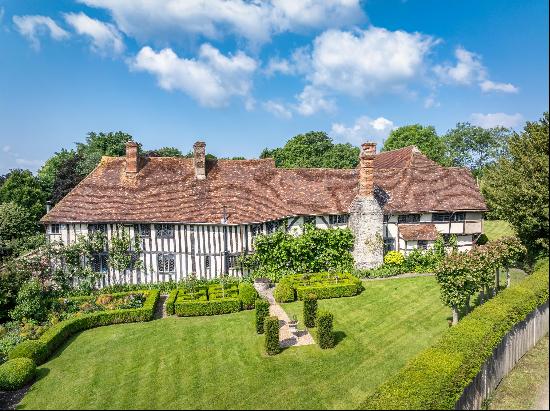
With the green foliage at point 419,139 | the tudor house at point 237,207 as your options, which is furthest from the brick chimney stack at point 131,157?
the green foliage at point 419,139

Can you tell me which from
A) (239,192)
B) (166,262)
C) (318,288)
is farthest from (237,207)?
(318,288)

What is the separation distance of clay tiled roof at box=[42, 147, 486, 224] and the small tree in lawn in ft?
39.2

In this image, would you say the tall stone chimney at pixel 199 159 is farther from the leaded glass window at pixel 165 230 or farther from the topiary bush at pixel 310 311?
the topiary bush at pixel 310 311

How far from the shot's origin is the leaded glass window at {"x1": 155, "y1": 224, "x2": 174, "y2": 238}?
2472 centimetres

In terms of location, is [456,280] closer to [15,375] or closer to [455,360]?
[455,360]

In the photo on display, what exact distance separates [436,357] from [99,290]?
67.6ft

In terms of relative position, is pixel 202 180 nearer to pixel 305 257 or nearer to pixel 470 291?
pixel 305 257

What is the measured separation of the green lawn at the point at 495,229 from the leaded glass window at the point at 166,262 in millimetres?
28335

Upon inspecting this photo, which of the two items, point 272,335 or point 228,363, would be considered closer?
point 228,363

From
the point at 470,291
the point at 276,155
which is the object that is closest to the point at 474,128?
the point at 276,155

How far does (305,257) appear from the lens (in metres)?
25.7

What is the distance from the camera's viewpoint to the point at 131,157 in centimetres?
2691

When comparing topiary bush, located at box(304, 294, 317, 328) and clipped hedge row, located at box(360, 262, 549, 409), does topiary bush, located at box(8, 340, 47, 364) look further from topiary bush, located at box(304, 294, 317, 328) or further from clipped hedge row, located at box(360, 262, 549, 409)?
clipped hedge row, located at box(360, 262, 549, 409)

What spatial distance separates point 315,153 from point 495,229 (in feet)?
93.8
